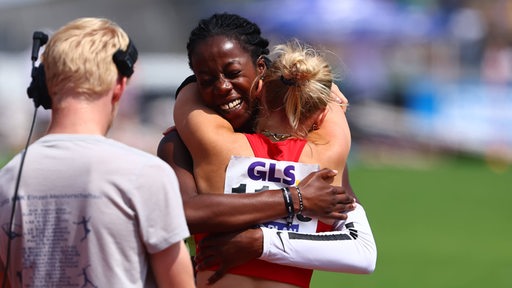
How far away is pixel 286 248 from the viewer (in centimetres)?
385

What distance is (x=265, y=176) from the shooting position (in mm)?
A: 3957

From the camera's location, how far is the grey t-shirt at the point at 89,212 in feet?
10.7

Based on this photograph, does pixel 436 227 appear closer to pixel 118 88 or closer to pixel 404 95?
pixel 118 88

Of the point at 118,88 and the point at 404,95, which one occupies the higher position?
the point at 118,88

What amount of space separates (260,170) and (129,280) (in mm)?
801

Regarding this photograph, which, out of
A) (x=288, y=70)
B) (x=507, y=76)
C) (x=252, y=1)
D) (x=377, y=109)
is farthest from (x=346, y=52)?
(x=288, y=70)

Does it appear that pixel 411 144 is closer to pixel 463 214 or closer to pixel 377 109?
pixel 377 109

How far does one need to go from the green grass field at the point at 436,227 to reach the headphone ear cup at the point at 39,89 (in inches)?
290

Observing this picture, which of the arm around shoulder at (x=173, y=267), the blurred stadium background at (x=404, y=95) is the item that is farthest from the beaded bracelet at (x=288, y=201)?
the blurred stadium background at (x=404, y=95)

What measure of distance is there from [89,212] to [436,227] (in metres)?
12.0

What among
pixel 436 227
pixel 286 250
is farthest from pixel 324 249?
pixel 436 227

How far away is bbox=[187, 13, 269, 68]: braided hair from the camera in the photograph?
418cm

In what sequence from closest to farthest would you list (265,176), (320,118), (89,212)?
(89,212)
(265,176)
(320,118)

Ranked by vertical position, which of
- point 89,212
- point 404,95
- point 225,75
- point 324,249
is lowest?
point 404,95
